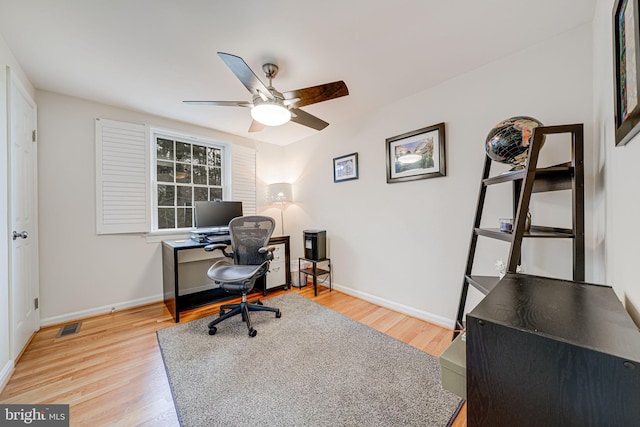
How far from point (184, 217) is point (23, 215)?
1.41 m

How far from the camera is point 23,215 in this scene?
6.20ft

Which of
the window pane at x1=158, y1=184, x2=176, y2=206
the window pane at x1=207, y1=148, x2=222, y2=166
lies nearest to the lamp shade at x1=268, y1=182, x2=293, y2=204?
the window pane at x1=207, y1=148, x2=222, y2=166

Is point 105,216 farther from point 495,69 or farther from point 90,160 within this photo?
point 495,69

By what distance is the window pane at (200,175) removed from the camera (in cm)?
328

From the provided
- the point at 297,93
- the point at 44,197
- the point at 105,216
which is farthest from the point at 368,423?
the point at 44,197

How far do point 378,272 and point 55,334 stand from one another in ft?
10.6

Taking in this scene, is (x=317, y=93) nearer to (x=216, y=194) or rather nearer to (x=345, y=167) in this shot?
(x=345, y=167)

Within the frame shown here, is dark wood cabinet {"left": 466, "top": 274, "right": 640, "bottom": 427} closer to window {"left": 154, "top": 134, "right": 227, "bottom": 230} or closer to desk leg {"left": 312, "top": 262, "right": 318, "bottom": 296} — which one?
desk leg {"left": 312, "top": 262, "right": 318, "bottom": 296}

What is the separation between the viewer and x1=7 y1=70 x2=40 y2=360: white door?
1676mm

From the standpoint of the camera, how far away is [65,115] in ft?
7.70

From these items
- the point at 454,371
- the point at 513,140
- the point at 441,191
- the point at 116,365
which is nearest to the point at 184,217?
the point at 116,365

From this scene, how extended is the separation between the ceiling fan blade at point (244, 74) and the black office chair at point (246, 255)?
127cm

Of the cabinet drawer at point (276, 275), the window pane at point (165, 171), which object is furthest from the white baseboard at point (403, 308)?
the window pane at point (165, 171)

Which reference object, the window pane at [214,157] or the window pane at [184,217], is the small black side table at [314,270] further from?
the window pane at [214,157]
